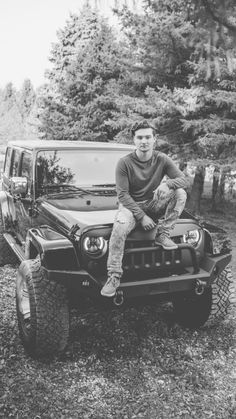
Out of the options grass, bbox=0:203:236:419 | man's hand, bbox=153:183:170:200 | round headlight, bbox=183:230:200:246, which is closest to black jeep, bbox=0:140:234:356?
round headlight, bbox=183:230:200:246

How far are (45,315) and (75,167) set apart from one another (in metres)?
1.91

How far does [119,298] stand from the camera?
327 cm

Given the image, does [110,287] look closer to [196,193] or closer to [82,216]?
[82,216]

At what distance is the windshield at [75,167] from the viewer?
4562 mm

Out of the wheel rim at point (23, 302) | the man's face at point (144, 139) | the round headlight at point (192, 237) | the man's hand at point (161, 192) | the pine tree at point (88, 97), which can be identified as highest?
the pine tree at point (88, 97)

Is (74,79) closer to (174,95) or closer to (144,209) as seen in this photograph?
(174,95)

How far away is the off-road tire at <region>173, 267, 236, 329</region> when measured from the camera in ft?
13.1

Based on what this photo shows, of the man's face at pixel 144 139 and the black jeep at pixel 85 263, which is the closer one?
the black jeep at pixel 85 263

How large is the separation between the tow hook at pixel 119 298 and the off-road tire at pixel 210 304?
0.73 m

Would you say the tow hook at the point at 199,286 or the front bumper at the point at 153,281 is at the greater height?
the front bumper at the point at 153,281

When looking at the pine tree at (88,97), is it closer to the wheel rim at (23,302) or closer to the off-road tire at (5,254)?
the off-road tire at (5,254)

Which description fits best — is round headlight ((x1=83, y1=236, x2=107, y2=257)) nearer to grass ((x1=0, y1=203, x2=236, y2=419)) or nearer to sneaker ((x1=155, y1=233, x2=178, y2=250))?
sneaker ((x1=155, y1=233, x2=178, y2=250))

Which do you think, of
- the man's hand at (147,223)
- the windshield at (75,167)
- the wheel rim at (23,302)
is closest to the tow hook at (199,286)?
the man's hand at (147,223)

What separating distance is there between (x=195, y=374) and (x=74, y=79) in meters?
14.3
